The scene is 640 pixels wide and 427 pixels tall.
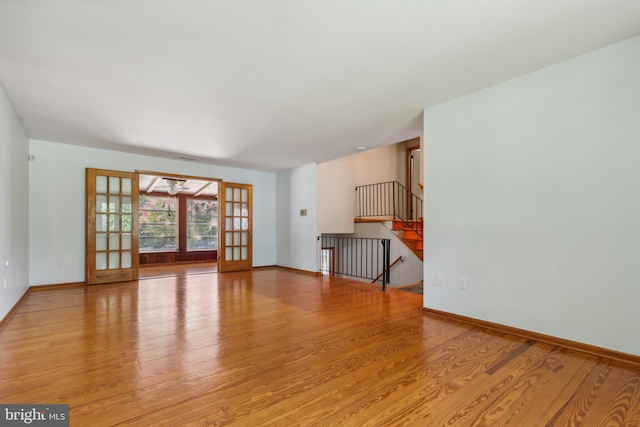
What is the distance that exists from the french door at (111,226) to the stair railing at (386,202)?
504 centimetres

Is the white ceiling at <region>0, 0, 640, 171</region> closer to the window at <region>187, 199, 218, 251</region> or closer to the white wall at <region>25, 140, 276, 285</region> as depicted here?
the white wall at <region>25, 140, 276, 285</region>

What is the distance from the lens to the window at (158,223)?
912cm

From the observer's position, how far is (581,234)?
2.49 m

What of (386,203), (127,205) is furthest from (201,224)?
(386,203)

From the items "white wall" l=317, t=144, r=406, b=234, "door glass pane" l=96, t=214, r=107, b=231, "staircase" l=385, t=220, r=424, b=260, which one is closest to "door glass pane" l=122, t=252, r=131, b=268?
"door glass pane" l=96, t=214, r=107, b=231

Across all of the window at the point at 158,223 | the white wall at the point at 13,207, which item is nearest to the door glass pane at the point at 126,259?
the white wall at the point at 13,207

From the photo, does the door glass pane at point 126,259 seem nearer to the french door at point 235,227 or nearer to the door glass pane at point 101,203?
the door glass pane at point 101,203

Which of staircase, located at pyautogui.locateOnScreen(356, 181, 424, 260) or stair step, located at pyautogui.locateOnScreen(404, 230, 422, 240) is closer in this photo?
stair step, located at pyautogui.locateOnScreen(404, 230, 422, 240)

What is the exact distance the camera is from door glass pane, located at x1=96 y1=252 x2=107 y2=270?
5379 mm

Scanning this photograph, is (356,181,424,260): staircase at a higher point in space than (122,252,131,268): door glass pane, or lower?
higher

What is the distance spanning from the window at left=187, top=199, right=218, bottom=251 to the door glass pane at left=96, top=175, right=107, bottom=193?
4.22 m

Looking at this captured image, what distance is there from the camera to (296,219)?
7.00 metres

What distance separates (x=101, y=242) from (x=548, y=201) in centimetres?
667

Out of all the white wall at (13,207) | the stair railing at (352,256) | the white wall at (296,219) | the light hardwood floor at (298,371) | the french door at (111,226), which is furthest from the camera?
the stair railing at (352,256)
